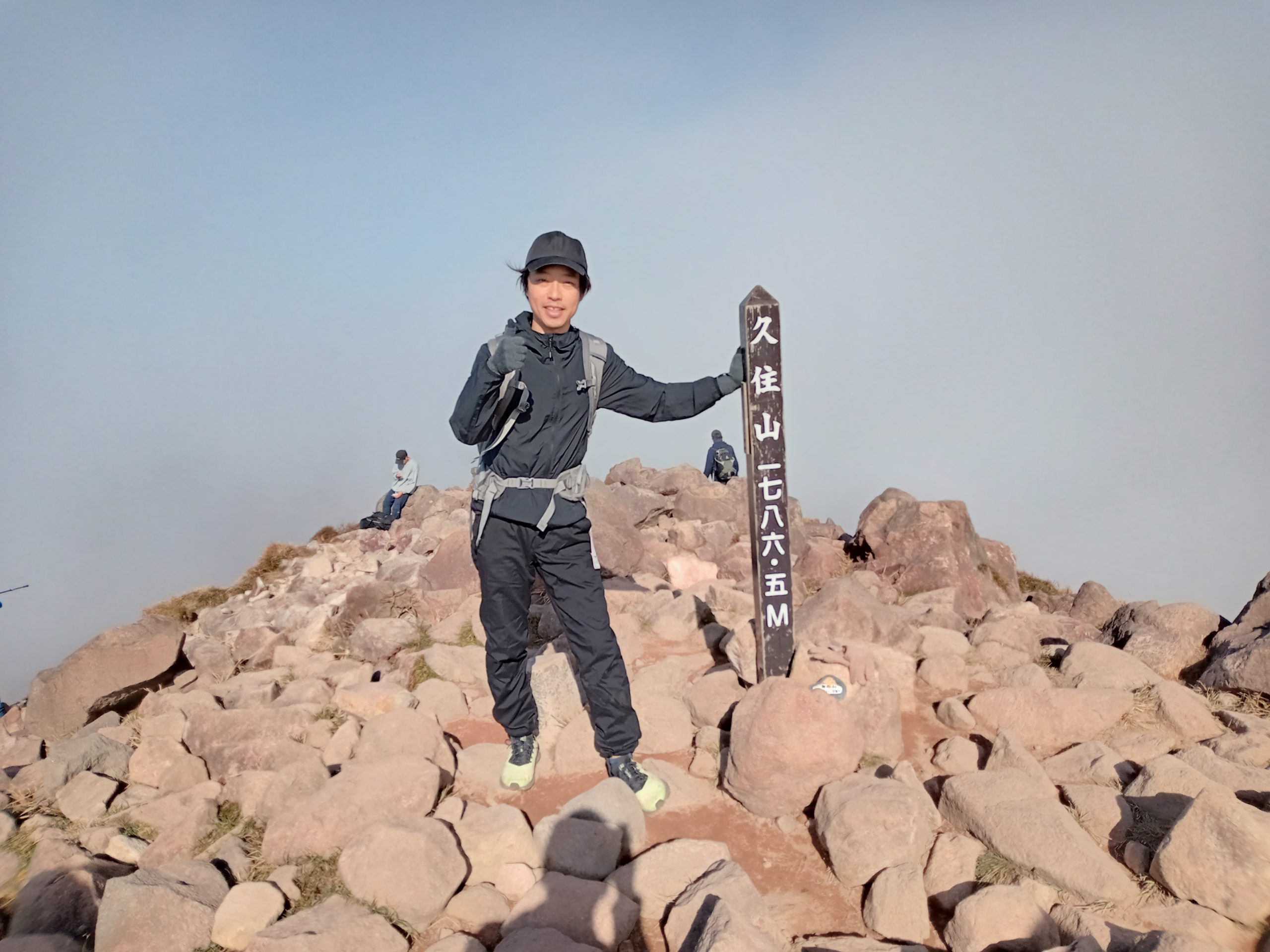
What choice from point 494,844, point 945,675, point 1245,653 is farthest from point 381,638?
point 1245,653

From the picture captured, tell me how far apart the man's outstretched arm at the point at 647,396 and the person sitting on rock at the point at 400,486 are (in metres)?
14.1

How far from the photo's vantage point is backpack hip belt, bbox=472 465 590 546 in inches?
179

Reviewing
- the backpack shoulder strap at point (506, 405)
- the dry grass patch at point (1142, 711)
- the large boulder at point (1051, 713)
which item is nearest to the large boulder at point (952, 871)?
the large boulder at point (1051, 713)

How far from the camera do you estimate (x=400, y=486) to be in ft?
60.1

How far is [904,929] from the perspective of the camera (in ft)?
12.0

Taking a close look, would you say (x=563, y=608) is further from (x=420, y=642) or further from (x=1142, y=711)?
(x=1142, y=711)

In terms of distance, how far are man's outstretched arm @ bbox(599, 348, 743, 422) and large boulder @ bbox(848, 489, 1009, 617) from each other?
6.10m

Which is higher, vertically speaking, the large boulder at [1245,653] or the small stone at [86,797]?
the large boulder at [1245,653]

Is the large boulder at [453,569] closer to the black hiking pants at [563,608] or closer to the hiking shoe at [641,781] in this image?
the black hiking pants at [563,608]

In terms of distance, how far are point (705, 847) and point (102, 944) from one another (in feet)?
10.1

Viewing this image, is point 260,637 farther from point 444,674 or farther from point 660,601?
point 660,601

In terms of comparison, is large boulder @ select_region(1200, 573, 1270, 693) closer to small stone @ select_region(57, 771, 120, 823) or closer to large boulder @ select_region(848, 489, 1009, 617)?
large boulder @ select_region(848, 489, 1009, 617)

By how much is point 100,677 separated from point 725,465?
15227 mm

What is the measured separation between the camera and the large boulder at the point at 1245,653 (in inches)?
230
